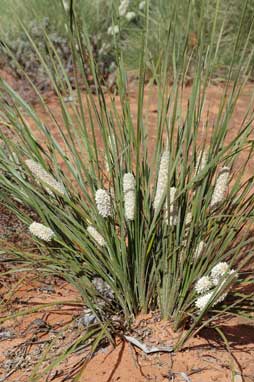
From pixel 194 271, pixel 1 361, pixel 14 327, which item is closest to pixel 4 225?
pixel 14 327

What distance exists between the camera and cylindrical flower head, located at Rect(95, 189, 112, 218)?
207 cm

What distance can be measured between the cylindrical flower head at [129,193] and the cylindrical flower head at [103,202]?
6cm

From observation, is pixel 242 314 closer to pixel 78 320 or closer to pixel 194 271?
pixel 194 271

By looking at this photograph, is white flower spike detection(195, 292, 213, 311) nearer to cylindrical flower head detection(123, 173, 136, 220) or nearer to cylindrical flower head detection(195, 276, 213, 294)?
cylindrical flower head detection(195, 276, 213, 294)

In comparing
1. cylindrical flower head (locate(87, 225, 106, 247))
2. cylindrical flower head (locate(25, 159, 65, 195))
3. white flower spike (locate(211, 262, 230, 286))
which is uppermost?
cylindrical flower head (locate(25, 159, 65, 195))

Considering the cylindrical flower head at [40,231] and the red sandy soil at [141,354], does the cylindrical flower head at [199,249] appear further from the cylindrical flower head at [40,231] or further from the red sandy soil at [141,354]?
the cylindrical flower head at [40,231]

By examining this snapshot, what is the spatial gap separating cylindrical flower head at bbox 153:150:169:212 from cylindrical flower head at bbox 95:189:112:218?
6.9 inches

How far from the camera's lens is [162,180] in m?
2.12

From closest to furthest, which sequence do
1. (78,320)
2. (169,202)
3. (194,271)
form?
1. (169,202)
2. (194,271)
3. (78,320)

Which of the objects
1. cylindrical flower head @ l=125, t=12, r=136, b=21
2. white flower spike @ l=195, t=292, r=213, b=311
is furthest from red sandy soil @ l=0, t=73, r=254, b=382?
cylindrical flower head @ l=125, t=12, r=136, b=21

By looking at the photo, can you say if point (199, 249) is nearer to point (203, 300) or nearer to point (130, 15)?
point (203, 300)

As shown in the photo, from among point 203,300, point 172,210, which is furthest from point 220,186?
point 203,300

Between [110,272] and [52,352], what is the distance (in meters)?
0.38

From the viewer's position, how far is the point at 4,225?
3227 millimetres
